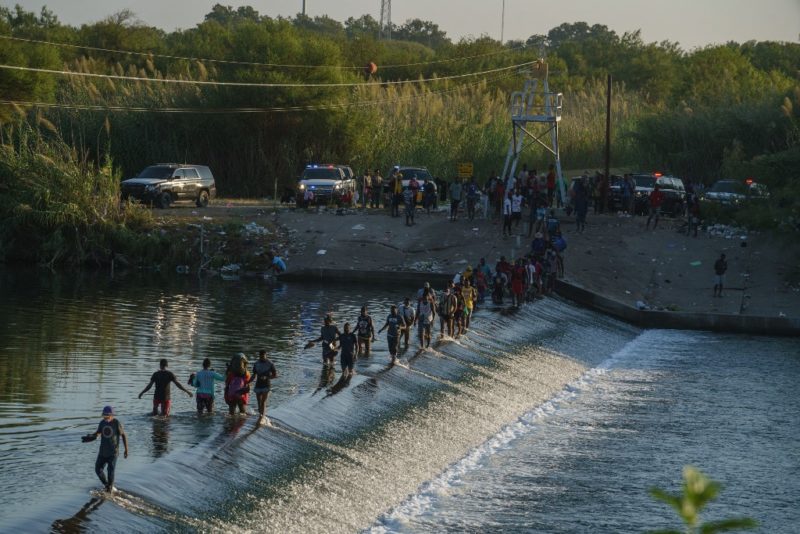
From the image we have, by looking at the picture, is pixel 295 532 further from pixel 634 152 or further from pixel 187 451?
pixel 634 152

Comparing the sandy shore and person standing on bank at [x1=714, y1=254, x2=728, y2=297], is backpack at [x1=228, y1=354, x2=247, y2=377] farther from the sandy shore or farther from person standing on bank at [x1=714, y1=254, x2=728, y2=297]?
person standing on bank at [x1=714, y1=254, x2=728, y2=297]

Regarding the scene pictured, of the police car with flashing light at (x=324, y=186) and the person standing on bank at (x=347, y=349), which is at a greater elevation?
the police car with flashing light at (x=324, y=186)

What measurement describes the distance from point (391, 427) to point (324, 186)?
31.3m

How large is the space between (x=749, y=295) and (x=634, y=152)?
29.2 meters

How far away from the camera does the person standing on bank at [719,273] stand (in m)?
40.5

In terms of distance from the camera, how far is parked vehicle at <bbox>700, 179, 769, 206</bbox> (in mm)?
45312

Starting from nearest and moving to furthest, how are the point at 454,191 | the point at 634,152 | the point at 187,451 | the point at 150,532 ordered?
the point at 150,532 < the point at 187,451 < the point at 454,191 < the point at 634,152

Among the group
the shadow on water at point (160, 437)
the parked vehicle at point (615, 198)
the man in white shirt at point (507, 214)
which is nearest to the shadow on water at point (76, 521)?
the shadow on water at point (160, 437)

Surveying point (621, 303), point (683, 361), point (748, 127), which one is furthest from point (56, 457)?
point (748, 127)

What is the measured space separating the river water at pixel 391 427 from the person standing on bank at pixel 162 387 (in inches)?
19.4

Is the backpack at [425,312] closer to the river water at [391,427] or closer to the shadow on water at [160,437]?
the river water at [391,427]

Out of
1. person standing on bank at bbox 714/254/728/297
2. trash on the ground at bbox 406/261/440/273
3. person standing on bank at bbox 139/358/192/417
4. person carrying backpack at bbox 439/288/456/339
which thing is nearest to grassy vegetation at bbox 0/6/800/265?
person standing on bank at bbox 714/254/728/297

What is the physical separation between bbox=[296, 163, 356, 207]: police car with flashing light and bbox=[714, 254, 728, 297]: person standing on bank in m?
15.9

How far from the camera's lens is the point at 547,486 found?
19.2 metres
